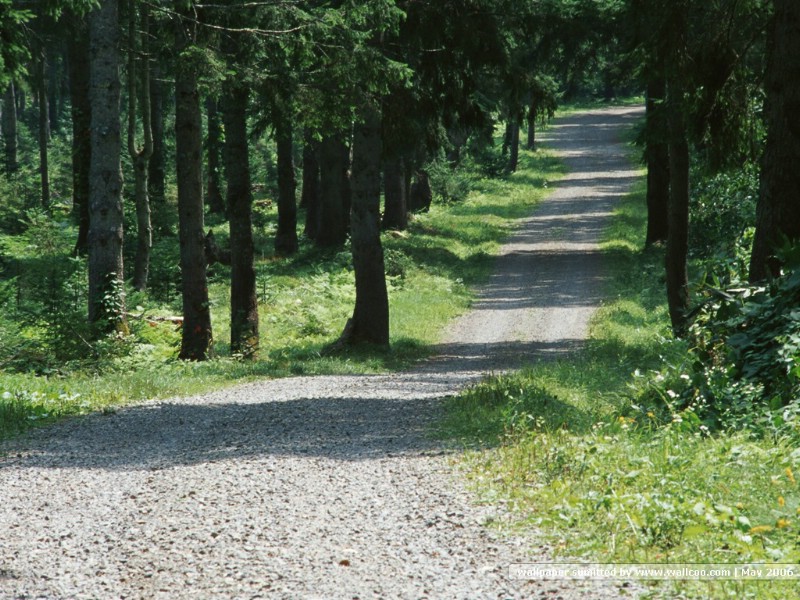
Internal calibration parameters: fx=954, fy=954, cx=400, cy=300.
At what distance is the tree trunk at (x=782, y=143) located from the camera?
10164 millimetres

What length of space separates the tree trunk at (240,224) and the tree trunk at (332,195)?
1018 centimetres

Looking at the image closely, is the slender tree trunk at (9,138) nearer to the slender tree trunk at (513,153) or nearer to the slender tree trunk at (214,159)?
the slender tree trunk at (214,159)

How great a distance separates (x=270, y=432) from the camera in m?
9.31

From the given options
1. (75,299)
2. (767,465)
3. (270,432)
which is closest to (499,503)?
(767,465)

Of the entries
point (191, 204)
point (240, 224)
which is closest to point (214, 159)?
point (240, 224)

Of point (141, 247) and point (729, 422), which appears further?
point (141, 247)

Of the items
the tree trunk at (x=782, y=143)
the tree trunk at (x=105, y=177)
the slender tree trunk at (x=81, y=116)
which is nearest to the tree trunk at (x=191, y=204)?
the tree trunk at (x=105, y=177)

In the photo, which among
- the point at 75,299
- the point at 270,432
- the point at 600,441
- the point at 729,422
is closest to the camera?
the point at 600,441

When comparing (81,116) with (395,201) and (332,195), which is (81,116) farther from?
(395,201)

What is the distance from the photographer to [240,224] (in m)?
17.6

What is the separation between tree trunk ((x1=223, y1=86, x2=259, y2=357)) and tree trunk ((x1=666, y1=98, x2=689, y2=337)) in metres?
7.41

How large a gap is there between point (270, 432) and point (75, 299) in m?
12.3

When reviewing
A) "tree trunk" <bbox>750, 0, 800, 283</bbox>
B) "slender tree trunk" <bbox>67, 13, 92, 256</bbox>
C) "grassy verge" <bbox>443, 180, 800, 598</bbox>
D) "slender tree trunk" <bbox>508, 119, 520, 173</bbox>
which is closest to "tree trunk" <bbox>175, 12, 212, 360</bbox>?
"grassy verge" <bbox>443, 180, 800, 598</bbox>

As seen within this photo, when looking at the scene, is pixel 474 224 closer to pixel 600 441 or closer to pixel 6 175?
pixel 6 175
